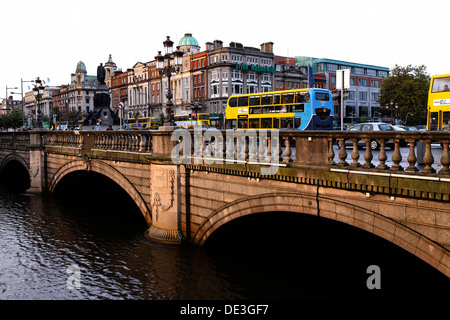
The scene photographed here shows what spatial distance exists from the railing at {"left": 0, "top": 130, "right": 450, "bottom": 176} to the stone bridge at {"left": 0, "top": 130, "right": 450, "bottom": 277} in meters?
0.02

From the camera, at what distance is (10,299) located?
1161cm

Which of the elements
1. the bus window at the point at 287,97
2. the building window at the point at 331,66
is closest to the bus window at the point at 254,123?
the bus window at the point at 287,97

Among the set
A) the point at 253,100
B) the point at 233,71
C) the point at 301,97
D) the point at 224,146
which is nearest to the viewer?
the point at 224,146

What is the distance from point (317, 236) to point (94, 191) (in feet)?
54.6

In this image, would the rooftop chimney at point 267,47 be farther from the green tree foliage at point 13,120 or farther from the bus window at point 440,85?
the bus window at point 440,85

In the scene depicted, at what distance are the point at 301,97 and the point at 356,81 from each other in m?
63.7

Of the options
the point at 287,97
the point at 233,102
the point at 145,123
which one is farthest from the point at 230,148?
the point at 145,123

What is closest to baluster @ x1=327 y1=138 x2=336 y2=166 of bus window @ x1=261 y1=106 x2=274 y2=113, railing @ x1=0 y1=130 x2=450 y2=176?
railing @ x1=0 y1=130 x2=450 y2=176

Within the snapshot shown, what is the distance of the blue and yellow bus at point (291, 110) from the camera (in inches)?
1046

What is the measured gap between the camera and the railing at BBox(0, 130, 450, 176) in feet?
25.1

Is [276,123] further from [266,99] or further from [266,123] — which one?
[266,99]

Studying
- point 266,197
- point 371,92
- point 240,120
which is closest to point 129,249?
point 266,197

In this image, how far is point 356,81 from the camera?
85.4m

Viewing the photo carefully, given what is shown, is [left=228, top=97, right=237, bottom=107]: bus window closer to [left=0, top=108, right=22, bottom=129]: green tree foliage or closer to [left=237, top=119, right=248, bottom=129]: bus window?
[left=237, top=119, right=248, bottom=129]: bus window
